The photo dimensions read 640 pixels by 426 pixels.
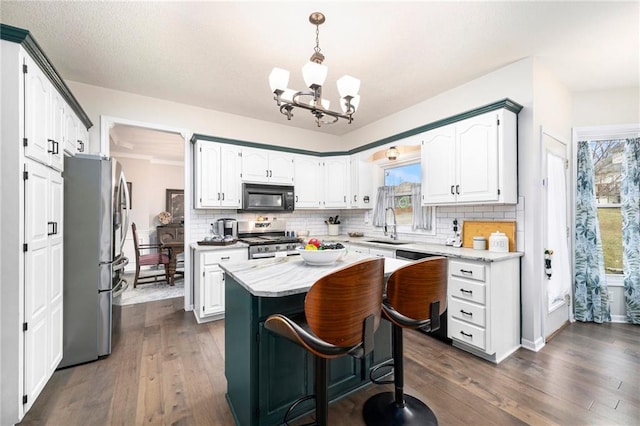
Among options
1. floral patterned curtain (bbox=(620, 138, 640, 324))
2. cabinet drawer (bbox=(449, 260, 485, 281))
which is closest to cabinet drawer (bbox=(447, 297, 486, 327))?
cabinet drawer (bbox=(449, 260, 485, 281))

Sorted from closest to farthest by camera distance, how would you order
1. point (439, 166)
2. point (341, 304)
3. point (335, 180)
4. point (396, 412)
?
point (341, 304) → point (396, 412) → point (439, 166) → point (335, 180)

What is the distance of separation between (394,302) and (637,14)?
2923 mm

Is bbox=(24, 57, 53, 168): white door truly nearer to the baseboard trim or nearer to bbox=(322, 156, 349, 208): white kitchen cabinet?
bbox=(322, 156, 349, 208): white kitchen cabinet

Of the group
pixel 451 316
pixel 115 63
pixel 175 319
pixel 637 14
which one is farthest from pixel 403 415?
pixel 115 63

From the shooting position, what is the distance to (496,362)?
2420mm

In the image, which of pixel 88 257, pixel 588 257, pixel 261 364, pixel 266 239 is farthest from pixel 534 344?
pixel 88 257

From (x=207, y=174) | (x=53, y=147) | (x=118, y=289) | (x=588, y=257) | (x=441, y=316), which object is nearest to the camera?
(x=53, y=147)

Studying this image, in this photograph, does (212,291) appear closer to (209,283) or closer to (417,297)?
(209,283)

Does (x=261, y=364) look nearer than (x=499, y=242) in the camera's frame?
Yes

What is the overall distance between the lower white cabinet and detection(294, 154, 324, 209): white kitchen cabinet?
1487mm

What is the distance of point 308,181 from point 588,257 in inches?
149

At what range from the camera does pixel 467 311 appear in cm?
258

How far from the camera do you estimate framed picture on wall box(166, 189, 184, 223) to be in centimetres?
690

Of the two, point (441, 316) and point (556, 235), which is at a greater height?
point (556, 235)
